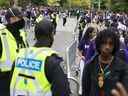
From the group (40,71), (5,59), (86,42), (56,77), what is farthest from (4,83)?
(86,42)

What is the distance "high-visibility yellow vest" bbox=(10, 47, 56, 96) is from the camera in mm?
5270

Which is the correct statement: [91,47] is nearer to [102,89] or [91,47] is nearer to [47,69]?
[102,89]

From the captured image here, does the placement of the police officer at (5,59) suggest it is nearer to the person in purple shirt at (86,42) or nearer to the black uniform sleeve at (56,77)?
the black uniform sleeve at (56,77)

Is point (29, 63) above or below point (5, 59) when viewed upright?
above

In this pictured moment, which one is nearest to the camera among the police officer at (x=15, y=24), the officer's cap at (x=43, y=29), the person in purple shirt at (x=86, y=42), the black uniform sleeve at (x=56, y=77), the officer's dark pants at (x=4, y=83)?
the black uniform sleeve at (x=56, y=77)

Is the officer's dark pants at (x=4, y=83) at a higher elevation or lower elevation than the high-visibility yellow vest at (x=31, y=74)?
lower

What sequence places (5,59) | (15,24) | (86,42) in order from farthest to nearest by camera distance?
1. (86,42)
2. (15,24)
3. (5,59)

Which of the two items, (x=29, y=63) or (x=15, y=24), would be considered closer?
(x=29, y=63)

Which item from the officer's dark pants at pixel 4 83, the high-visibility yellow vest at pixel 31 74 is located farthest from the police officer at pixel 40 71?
the officer's dark pants at pixel 4 83

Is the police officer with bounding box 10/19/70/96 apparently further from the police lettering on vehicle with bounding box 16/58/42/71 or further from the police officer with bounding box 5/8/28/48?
the police officer with bounding box 5/8/28/48

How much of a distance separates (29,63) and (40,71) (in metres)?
0.16

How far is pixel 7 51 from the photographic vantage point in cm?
664

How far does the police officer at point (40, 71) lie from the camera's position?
520cm

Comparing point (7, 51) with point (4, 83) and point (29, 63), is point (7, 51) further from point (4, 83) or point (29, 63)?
point (29, 63)
